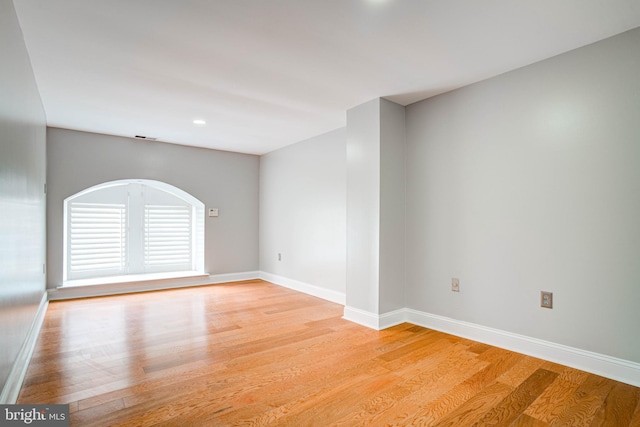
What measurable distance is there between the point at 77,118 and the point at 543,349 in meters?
5.43

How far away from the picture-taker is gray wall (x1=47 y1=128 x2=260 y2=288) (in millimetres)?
4434

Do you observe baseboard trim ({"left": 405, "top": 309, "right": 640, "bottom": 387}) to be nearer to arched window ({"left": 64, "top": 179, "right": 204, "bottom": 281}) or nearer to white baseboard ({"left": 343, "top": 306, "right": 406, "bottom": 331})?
white baseboard ({"left": 343, "top": 306, "right": 406, "bottom": 331})

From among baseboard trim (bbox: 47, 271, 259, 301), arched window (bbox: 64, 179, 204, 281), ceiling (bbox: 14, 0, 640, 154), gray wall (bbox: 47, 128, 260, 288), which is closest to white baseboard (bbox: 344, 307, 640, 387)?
ceiling (bbox: 14, 0, 640, 154)

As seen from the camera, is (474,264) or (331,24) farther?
(474,264)

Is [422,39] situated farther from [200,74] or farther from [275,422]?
[275,422]

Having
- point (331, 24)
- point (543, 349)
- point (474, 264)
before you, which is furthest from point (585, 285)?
point (331, 24)

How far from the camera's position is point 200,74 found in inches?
111

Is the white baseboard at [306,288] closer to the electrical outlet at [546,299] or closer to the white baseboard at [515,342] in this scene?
the white baseboard at [515,342]

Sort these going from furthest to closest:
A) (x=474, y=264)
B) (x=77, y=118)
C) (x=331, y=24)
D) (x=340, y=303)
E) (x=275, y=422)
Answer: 1. (x=340, y=303)
2. (x=77, y=118)
3. (x=474, y=264)
4. (x=331, y=24)
5. (x=275, y=422)

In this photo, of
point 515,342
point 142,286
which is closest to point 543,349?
point 515,342

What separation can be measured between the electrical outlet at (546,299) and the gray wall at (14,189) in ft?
11.4

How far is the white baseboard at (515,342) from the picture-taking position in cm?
221

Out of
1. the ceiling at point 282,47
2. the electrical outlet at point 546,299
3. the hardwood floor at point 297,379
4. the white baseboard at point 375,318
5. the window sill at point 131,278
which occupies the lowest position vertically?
the hardwood floor at point 297,379

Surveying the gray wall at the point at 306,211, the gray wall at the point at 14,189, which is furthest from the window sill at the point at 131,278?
the gray wall at the point at 14,189
